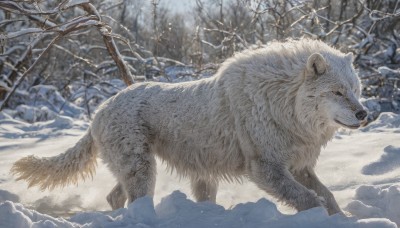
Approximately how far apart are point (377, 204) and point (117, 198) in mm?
2535

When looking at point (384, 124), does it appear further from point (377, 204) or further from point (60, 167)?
point (60, 167)

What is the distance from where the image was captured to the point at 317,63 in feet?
14.8

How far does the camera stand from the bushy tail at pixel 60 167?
215 inches

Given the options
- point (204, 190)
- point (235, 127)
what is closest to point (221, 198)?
point (204, 190)

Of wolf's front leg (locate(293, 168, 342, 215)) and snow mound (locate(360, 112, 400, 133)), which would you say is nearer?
wolf's front leg (locate(293, 168, 342, 215))

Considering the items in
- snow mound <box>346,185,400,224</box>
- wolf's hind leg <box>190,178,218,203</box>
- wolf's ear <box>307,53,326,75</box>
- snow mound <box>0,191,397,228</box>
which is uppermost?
wolf's ear <box>307,53,326,75</box>

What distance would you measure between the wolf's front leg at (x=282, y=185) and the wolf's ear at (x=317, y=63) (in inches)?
34.8

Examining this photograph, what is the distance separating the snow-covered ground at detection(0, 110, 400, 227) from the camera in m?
3.56

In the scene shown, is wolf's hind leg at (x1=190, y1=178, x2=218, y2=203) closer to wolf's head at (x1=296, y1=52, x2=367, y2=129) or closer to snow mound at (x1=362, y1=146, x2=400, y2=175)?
wolf's head at (x1=296, y1=52, x2=367, y2=129)

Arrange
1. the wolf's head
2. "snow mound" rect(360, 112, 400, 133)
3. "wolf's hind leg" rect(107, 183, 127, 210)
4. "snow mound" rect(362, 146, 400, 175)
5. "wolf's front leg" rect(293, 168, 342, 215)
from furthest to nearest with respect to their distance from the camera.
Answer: "snow mound" rect(360, 112, 400, 133), "snow mound" rect(362, 146, 400, 175), "wolf's hind leg" rect(107, 183, 127, 210), "wolf's front leg" rect(293, 168, 342, 215), the wolf's head

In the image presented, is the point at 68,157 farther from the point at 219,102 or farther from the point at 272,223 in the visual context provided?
the point at 272,223

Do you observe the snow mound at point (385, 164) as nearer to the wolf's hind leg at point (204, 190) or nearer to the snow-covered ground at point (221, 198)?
the snow-covered ground at point (221, 198)

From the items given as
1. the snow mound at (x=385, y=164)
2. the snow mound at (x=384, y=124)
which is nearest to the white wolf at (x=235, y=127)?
the snow mound at (x=385, y=164)

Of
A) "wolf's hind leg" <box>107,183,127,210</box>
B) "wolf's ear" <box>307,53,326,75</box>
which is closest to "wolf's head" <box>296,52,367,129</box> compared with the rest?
"wolf's ear" <box>307,53,326,75</box>
